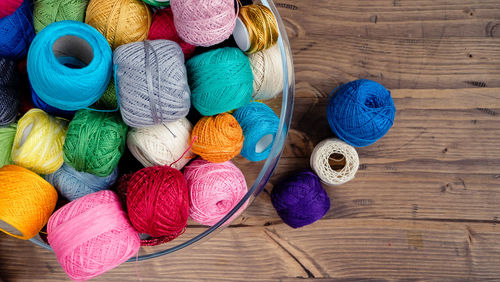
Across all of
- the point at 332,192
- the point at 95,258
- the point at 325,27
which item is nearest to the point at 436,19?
the point at 325,27

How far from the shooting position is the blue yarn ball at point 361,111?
2.07 feet

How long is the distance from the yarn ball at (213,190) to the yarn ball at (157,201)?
4 cm

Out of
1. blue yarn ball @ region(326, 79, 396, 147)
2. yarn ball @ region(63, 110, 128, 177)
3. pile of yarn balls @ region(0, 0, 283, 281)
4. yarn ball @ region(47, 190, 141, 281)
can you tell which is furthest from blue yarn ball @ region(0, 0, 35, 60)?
blue yarn ball @ region(326, 79, 396, 147)

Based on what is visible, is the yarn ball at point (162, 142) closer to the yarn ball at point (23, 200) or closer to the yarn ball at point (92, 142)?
the yarn ball at point (92, 142)

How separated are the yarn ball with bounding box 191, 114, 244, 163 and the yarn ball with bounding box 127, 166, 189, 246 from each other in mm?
56

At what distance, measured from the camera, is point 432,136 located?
0.73 metres

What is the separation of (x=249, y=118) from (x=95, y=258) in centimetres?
30

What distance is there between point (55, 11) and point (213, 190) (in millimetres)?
352

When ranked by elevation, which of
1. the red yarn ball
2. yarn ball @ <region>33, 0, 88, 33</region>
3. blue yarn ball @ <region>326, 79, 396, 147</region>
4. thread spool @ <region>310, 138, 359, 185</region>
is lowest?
thread spool @ <region>310, 138, 359, 185</region>

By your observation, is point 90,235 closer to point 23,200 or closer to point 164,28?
Answer: point 23,200

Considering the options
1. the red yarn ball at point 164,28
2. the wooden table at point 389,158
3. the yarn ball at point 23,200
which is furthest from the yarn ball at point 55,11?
the wooden table at point 389,158

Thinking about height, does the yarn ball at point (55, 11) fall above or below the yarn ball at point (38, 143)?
above

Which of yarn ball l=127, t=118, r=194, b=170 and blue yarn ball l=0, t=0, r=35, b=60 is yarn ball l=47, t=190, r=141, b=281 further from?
blue yarn ball l=0, t=0, r=35, b=60

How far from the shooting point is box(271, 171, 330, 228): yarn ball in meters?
0.66
